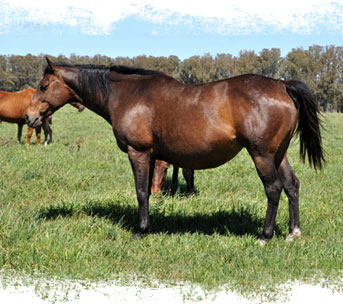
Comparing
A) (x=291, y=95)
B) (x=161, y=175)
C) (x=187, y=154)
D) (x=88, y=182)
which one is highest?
(x=291, y=95)

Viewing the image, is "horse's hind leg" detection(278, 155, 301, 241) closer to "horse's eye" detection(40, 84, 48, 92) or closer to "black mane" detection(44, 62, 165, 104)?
"black mane" detection(44, 62, 165, 104)

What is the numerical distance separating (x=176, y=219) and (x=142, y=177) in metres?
1.01

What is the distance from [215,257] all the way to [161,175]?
272cm

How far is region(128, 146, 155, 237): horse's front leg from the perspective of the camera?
173 inches

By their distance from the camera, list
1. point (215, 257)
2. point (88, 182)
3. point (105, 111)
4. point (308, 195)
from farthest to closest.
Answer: point (88, 182) < point (308, 195) < point (105, 111) < point (215, 257)

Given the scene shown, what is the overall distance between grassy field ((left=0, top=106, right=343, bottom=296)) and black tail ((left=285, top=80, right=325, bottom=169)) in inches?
9.2

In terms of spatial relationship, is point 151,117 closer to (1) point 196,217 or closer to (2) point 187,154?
(2) point 187,154

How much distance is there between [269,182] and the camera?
403 cm

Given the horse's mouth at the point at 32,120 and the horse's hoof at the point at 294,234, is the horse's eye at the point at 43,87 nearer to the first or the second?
the horse's mouth at the point at 32,120

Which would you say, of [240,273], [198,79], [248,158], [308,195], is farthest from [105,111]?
[198,79]

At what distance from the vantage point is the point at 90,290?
9.91 ft

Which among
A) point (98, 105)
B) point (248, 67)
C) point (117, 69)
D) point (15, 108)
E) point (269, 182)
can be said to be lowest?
point (15, 108)

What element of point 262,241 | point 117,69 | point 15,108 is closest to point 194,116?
point 117,69

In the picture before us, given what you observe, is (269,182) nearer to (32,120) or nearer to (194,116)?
(194,116)
